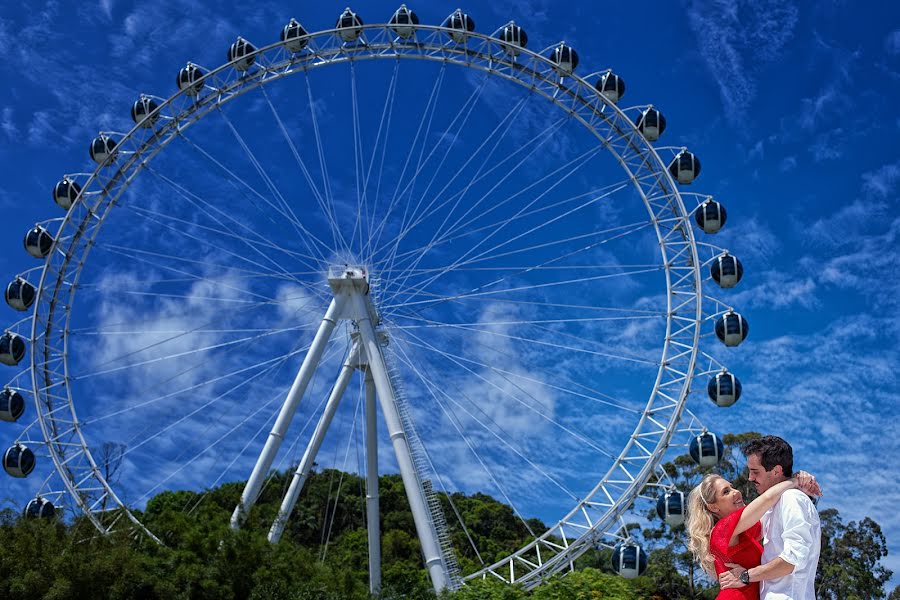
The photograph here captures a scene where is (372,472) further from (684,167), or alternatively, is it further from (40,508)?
(684,167)

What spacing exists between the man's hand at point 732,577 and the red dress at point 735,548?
23 mm

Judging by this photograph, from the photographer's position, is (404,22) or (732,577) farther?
(404,22)

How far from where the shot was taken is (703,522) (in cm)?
569

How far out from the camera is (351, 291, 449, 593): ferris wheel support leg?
2281 centimetres

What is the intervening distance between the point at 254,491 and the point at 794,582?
21760 mm

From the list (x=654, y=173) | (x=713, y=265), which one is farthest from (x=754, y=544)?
(x=654, y=173)

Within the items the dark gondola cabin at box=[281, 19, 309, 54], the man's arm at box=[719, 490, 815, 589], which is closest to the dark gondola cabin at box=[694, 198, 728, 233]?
the dark gondola cabin at box=[281, 19, 309, 54]

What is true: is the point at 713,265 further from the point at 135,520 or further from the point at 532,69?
the point at 135,520

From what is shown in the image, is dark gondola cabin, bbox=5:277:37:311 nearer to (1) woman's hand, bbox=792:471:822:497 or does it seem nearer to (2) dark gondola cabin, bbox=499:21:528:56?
(2) dark gondola cabin, bbox=499:21:528:56

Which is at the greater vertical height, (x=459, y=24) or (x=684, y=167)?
(x=459, y=24)

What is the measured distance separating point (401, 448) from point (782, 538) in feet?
63.5

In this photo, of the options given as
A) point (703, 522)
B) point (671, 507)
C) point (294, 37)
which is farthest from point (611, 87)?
point (703, 522)

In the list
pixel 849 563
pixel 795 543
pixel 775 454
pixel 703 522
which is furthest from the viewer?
pixel 849 563

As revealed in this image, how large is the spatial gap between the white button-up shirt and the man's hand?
5.4 inches
